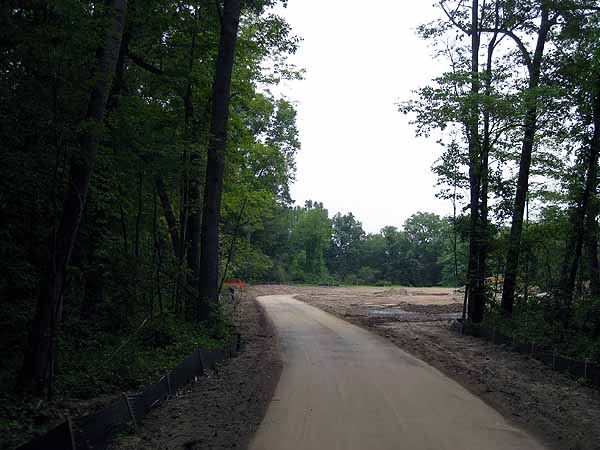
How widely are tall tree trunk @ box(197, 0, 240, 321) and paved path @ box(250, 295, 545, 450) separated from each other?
3264mm

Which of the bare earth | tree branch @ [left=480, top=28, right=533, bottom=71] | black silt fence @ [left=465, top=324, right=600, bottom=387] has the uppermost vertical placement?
tree branch @ [left=480, top=28, right=533, bottom=71]

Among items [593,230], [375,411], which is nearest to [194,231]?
[375,411]

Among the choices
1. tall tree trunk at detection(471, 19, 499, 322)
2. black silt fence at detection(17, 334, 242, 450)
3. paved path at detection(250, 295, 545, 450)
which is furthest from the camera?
tall tree trunk at detection(471, 19, 499, 322)

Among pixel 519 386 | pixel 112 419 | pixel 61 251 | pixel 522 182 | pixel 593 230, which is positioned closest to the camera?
pixel 112 419

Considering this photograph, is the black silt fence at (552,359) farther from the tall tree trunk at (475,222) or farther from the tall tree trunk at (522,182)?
the tall tree trunk at (475,222)

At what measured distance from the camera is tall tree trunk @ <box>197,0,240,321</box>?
47.7 ft

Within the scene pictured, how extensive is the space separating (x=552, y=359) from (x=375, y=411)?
5.90 m

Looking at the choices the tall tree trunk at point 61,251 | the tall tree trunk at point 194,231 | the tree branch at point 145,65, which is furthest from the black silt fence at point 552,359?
the tree branch at point 145,65

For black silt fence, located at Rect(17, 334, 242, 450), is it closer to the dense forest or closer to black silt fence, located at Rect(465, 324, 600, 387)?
the dense forest

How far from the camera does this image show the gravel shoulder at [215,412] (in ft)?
20.4

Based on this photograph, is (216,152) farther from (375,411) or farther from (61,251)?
(375,411)

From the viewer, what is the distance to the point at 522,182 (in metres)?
17.9

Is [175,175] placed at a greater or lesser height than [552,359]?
greater

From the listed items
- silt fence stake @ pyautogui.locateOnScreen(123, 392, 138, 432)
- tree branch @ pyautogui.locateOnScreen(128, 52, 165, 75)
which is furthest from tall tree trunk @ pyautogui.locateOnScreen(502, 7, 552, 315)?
silt fence stake @ pyautogui.locateOnScreen(123, 392, 138, 432)
